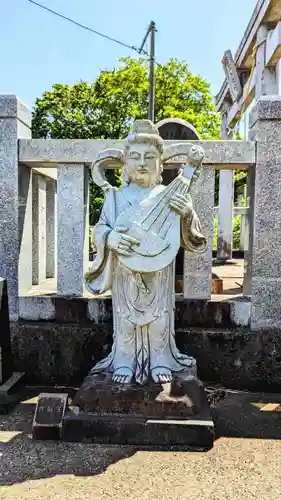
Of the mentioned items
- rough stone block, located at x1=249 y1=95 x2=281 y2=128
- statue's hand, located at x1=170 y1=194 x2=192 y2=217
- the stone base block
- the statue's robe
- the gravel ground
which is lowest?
the gravel ground

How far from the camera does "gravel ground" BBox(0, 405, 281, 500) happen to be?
2.86m

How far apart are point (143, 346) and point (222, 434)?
921mm

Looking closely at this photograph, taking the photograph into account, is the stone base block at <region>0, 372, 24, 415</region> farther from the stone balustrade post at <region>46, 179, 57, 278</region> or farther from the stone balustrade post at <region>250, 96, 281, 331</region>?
the stone balustrade post at <region>250, 96, 281, 331</region>

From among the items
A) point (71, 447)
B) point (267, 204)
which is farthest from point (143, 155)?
point (71, 447)

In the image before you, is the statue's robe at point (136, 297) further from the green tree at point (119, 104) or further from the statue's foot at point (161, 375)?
the green tree at point (119, 104)

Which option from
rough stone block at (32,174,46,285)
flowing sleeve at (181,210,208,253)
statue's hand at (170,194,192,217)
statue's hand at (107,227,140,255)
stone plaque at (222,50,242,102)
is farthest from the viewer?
stone plaque at (222,50,242,102)

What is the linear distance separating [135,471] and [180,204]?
1958 millimetres

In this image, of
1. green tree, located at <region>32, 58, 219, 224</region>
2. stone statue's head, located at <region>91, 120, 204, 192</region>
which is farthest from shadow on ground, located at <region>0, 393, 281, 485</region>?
green tree, located at <region>32, 58, 219, 224</region>

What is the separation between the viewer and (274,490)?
2.91 m

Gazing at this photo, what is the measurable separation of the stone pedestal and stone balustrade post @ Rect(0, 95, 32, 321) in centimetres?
153

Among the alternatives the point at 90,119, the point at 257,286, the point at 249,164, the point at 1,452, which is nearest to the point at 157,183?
the point at 249,164

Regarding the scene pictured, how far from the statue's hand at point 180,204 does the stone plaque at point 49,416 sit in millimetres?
1710

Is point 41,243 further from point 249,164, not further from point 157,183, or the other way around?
point 249,164

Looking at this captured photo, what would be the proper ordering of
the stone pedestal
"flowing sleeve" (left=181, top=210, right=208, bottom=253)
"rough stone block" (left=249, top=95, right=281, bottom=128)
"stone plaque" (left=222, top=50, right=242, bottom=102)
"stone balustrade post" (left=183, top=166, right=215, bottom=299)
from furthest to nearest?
"stone plaque" (left=222, top=50, right=242, bottom=102) < "stone balustrade post" (left=183, top=166, right=215, bottom=299) < "rough stone block" (left=249, top=95, right=281, bottom=128) < "flowing sleeve" (left=181, top=210, right=208, bottom=253) < the stone pedestal
